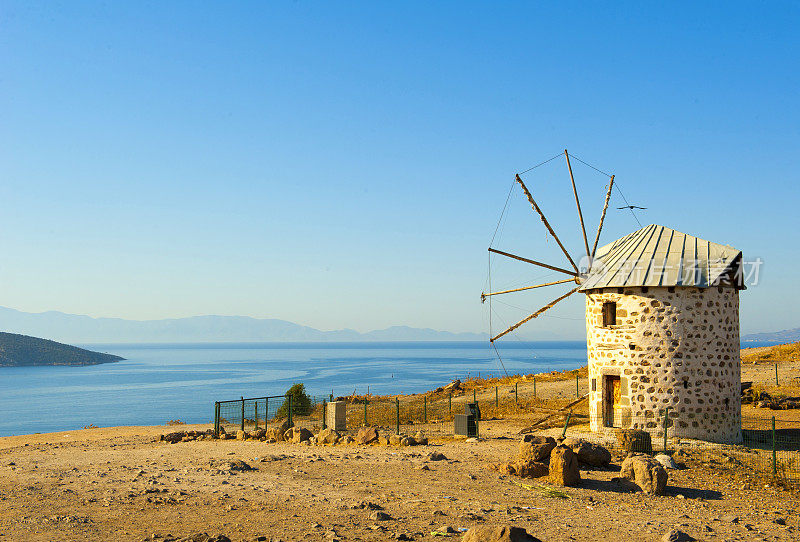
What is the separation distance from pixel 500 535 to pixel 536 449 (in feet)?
24.0

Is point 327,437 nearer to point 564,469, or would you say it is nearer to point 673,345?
point 564,469

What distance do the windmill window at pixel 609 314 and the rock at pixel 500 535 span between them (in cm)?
1459

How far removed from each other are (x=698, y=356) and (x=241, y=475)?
588 inches

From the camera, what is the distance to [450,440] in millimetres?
22750

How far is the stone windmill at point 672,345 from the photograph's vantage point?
20.9 m

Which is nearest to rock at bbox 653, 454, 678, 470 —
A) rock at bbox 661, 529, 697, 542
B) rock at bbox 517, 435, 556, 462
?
rock at bbox 517, 435, 556, 462

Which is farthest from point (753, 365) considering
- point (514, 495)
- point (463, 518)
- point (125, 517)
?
point (125, 517)

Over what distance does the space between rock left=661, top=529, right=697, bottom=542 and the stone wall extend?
11.0 metres

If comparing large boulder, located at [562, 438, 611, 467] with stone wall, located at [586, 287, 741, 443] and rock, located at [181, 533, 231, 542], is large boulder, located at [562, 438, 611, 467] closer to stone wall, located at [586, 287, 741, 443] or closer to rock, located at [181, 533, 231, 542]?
stone wall, located at [586, 287, 741, 443]

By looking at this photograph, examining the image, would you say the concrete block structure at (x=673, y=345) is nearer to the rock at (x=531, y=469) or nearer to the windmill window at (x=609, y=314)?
the windmill window at (x=609, y=314)

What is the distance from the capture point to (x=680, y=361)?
20.9m

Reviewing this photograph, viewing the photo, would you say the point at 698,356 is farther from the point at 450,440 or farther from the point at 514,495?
the point at 514,495

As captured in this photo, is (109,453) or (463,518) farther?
(109,453)

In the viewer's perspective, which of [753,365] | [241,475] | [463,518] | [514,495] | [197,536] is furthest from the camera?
[753,365]
